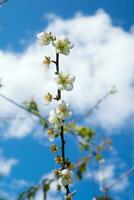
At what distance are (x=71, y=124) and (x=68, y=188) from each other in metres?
2.65

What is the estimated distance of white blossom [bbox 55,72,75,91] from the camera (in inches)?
106

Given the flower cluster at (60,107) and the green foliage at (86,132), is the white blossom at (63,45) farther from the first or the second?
the green foliage at (86,132)

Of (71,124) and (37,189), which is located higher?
→ (71,124)

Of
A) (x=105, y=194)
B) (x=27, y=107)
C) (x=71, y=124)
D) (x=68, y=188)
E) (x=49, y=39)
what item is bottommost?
(x=105, y=194)

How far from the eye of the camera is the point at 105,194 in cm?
219

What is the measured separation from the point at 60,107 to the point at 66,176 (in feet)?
1.33

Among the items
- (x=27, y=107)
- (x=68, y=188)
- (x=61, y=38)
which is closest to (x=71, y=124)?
(x=27, y=107)

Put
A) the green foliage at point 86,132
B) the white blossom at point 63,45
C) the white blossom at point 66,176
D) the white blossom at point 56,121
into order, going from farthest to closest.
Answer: the green foliage at point 86,132, the white blossom at point 63,45, the white blossom at point 56,121, the white blossom at point 66,176

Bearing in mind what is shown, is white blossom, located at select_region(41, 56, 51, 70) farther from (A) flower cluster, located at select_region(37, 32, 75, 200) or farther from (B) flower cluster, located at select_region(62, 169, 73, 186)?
(B) flower cluster, located at select_region(62, 169, 73, 186)

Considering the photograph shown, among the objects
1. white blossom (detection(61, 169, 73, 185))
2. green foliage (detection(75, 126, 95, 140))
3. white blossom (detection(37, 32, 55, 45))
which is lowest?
white blossom (detection(61, 169, 73, 185))

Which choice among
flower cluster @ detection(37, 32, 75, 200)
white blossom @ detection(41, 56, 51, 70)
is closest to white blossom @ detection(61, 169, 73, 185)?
flower cluster @ detection(37, 32, 75, 200)

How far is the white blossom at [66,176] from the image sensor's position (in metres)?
2.38

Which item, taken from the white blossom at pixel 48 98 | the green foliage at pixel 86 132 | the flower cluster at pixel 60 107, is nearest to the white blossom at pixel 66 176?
the flower cluster at pixel 60 107

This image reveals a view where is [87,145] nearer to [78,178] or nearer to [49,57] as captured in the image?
[78,178]
